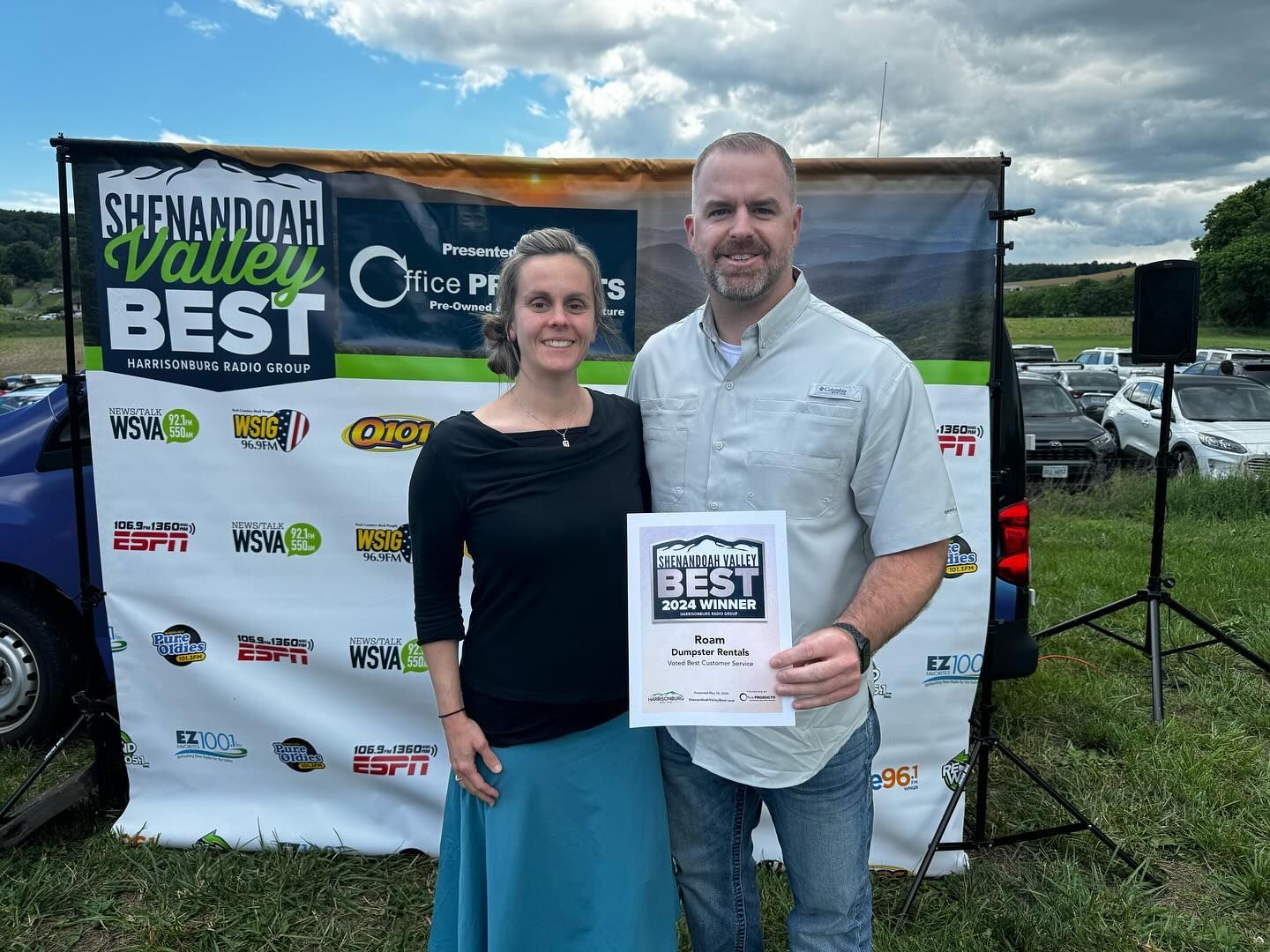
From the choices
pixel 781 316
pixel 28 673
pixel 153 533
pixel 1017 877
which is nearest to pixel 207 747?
pixel 153 533

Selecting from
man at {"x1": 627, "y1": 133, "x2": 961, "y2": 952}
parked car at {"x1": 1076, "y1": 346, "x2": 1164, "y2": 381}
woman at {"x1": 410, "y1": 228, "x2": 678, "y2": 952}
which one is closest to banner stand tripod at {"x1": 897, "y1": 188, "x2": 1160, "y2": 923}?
man at {"x1": 627, "y1": 133, "x2": 961, "y2": 952}

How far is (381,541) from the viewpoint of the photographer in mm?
3066

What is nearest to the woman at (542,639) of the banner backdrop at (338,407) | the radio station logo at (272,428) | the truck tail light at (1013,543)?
the banner backdrop at (338,407)

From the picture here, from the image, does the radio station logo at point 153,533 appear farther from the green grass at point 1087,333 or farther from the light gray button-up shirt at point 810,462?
the green grass at point 1087,333

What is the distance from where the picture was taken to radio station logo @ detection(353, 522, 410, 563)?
3059mm

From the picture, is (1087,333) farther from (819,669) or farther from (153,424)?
(819,669)

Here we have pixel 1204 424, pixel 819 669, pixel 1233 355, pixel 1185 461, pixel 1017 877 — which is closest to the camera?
pixel 819 669

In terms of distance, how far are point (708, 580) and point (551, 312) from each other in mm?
635

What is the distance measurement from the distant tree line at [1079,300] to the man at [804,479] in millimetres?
68717

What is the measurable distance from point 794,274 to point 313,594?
222 cm

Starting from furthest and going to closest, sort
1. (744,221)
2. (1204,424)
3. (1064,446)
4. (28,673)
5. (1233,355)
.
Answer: (1233,355) < (1064,446) < (1204,424) < (28,673) < (744,221)

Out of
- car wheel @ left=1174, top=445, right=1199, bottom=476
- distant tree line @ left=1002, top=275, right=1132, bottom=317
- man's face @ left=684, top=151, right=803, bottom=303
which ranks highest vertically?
distant tree line @ left=1002, top=275, right=1132, bottom=317

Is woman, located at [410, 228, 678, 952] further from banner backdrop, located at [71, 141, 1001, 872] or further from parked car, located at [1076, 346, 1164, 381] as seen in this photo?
parked car, located at [1076, 346, 1164, 381]

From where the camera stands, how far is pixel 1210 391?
11609 mm
